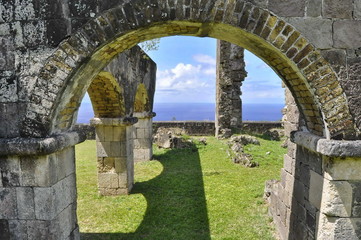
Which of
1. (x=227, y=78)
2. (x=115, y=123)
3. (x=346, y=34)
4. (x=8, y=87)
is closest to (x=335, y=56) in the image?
(x=346, y=34)

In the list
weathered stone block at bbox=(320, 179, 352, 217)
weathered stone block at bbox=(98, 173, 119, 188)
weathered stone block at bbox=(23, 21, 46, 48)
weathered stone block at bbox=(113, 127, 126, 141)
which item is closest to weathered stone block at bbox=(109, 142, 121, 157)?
weathered stone block at bbox=(113, 127, 126, 141)

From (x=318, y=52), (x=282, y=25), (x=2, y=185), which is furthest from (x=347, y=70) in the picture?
(x=2, y=185)

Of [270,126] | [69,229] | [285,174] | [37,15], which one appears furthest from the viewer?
[270,126]

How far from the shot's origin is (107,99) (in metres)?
7.38

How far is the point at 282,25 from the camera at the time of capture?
300 centimetres

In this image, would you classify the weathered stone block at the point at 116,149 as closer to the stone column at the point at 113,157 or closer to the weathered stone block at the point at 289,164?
the stone column at the point at 113,157

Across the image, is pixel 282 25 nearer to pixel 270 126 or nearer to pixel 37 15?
pixel 37 15

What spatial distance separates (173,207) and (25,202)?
410 cm

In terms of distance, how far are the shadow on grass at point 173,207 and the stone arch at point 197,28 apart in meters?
3.38

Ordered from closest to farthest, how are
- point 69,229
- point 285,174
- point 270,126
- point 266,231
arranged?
point 69,229, point 285,174, point 266,231, point 270,126

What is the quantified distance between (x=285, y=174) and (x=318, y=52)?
274cm

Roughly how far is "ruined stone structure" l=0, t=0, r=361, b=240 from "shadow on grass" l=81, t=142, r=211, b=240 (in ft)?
8.64

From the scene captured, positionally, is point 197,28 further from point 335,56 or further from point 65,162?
point 65,162

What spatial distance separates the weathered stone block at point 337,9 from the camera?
3.05 m
